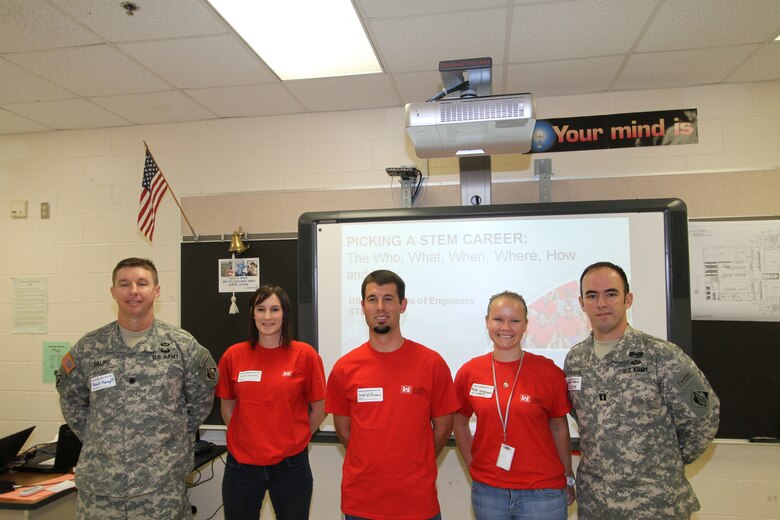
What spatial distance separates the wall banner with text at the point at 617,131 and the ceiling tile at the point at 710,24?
1.88 feet

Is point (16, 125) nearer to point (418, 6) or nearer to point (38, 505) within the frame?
point (38, 505)


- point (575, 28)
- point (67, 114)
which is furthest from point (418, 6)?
point (67, 114)

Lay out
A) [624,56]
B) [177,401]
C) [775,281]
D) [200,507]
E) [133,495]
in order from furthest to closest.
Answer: [200,507], [775,281], [624,56], [177,401], [133,495]

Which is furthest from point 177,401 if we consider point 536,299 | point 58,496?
point 536,299

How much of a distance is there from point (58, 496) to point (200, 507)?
1.20m

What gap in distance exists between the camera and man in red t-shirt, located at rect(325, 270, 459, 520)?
6.55 feet

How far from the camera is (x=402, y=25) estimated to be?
8.16 feet

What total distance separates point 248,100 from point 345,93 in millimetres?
691

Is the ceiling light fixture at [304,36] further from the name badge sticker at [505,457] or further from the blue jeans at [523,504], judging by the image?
the blue jeans at [523,504]

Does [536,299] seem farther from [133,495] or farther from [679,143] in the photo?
[133,495]

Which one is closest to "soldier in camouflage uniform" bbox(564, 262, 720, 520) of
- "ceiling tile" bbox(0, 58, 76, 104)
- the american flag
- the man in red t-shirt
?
the man in red t-shirt

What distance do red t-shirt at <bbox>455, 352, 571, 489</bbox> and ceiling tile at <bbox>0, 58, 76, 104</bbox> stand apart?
3.11m

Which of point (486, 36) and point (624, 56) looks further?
point (624, 56)

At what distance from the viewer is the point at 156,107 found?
351cm
